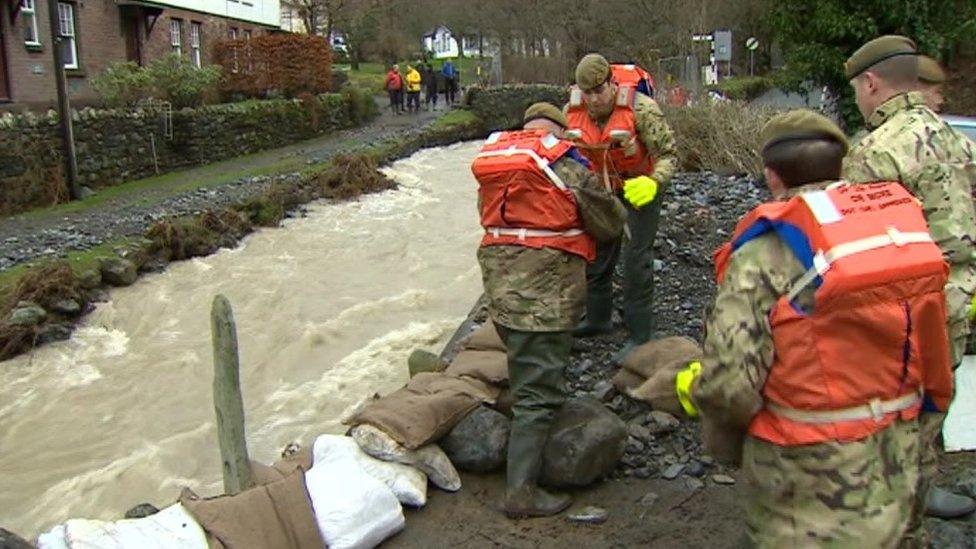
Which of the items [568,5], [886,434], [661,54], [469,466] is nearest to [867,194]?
[886,434]

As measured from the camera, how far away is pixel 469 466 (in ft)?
15.9

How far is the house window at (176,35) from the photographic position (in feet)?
94.2

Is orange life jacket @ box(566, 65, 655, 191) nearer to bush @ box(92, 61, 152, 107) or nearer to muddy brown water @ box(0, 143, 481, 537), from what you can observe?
muddy brown water @ box(0, 143, 481, 537)

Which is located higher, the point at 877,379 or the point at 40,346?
the point at 877,379

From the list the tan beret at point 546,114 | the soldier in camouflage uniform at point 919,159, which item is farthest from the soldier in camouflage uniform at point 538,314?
the soldier in camouflage uniform at point 919,159

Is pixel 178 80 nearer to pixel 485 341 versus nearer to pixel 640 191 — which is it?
pixel 485 341

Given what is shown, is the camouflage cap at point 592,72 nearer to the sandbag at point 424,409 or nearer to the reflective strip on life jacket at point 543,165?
the reflective strip on life jacket at point 543,165

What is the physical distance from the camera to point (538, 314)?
438 cm

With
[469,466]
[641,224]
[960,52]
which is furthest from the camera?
[960,52]

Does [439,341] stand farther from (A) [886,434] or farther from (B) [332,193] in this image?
(B) [332,193]

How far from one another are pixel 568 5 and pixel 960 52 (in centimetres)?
1820

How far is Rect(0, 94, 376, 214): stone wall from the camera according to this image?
15273 millimetres

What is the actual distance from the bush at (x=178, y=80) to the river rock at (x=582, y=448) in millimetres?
17927

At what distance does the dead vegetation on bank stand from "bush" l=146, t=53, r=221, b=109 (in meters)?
4.10
